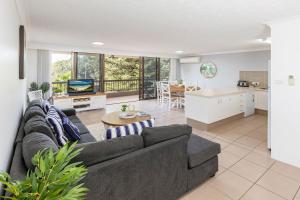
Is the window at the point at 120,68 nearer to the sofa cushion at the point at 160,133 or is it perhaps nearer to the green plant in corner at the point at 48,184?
the sofa cushion at the point at 160,133

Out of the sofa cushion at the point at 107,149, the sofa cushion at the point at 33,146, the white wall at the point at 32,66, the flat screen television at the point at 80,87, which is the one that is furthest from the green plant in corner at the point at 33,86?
the sofa cushion at the point at 107,149

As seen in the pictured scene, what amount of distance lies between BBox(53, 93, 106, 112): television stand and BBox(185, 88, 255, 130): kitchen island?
327cm

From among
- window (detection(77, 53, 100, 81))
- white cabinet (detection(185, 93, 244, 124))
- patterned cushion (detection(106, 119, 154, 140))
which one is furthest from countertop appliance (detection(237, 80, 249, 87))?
window (detection(77, 53, 100, 81))

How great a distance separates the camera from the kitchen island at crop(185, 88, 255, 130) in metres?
4.19

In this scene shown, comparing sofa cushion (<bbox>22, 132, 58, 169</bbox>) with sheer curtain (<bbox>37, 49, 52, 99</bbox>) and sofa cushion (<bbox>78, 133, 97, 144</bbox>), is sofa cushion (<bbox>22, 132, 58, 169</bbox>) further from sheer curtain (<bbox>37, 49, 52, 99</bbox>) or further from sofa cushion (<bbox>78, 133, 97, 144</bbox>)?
sheer curtain (<bbox>37, 49, 52, 99</bbox>)

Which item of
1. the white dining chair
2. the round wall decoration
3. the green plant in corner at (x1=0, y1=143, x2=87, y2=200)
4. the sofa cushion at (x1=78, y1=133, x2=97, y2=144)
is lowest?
the sofa cushion at (x1=78, y1=133, x2=97, y2=144)

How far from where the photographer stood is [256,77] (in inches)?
252

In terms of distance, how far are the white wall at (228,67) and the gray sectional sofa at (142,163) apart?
5.21m

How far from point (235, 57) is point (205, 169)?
5.88m

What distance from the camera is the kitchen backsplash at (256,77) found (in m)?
6.17

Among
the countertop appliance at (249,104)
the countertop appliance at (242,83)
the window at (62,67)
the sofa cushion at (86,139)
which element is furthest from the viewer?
the window at (62,67)

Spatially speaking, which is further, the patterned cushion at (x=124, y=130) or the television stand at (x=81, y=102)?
the television stand at (x=81, y=102)

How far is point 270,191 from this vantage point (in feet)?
7.00

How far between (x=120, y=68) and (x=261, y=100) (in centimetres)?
671
